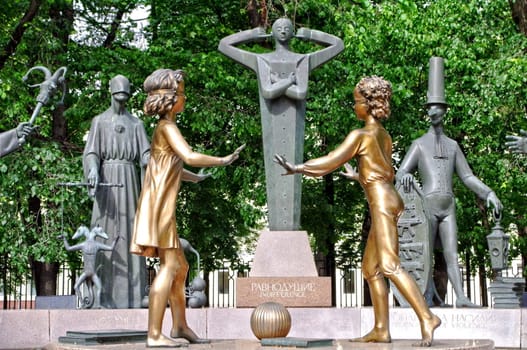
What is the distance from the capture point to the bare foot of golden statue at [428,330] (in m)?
7.27

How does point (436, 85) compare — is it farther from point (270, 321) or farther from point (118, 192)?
point (270, 321)

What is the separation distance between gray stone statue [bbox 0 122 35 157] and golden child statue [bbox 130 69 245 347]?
120 inches

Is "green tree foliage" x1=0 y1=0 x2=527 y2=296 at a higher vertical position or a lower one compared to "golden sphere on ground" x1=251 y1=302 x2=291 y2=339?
higher

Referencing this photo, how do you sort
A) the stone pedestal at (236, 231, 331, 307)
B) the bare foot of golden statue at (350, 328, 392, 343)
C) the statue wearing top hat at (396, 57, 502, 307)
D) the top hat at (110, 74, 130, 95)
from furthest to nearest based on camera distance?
the top hat at (110, 74, 130, 95), the statue wearing top hat at (396, 57, 502, 307), the stone pedestal at (236, 231, 331, 307), the bare foot of golden statue at (350, 328, 392, 343)

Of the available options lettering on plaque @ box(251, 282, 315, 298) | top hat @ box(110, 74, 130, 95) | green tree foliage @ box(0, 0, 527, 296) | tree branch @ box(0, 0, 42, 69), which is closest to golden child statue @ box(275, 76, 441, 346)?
lettering on plaque @ box(251, 282, 315, 298)

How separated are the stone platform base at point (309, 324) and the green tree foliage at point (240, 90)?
6.54 m

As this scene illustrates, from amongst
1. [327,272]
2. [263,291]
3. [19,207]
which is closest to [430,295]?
[263,291]

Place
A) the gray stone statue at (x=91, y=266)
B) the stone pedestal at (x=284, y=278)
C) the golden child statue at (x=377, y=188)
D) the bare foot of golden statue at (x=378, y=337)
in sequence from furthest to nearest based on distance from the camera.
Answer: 1. the gray stone statue at (x=91, y=266)
2. the stone pedestal at (x=284, y=278)
3. the bare foot of golden statue at (x=378, y=337)
4. the golden child statue at (x=377, y=188)

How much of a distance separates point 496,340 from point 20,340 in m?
5.26

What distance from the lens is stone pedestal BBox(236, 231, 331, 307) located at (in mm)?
10820

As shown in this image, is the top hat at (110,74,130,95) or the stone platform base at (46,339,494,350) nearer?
the stone platform base at (46,339,494,350)

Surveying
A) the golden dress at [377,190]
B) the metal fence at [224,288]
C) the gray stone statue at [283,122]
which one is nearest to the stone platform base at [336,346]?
the golden dress at [377,190]

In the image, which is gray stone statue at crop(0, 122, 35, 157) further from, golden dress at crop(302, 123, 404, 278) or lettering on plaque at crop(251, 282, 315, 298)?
golden dress at crop(302, 123, 404, 278)

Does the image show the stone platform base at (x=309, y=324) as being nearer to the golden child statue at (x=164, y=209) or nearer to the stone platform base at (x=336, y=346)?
the stone platform base at (x=336, y=346)
